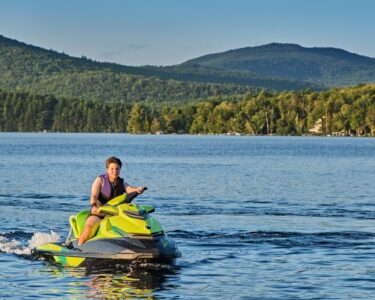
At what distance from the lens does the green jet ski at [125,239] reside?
19172mm

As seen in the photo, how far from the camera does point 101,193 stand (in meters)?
19.9

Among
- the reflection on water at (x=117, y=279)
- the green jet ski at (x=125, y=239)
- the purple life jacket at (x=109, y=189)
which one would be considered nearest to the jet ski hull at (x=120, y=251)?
the green jet ski at (x=125, y=239)

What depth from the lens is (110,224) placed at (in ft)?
63.9

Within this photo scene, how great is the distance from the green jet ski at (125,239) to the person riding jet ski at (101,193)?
0.13 metres

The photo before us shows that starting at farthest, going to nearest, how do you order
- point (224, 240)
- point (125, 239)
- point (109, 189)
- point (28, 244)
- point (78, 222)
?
point (224, 240) < point (28, 244) < point (78, 222) < point (109, 189) < point (125, 239)

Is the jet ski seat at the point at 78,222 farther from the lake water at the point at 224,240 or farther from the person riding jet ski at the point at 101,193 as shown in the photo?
the lake water at the point at 224,240

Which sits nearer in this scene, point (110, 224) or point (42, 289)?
point (42, 289)

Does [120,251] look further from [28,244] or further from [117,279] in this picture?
[28,244]

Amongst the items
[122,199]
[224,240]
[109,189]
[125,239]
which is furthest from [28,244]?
[125,239]

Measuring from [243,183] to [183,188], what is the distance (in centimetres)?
631

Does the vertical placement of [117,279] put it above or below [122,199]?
below

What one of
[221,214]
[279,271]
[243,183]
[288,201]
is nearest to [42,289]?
[279,271]

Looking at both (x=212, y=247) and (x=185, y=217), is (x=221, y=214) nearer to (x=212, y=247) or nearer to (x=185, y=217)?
(x=185, y=217)

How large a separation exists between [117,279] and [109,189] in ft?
6.46
